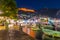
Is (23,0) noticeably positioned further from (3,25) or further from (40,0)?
(3,25)

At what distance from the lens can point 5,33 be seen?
5.53 m

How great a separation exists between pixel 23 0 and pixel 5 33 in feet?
2.99

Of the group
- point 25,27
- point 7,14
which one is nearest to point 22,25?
point 25,27

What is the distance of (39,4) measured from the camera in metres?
5.38

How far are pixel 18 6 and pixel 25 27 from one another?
20.7 inches

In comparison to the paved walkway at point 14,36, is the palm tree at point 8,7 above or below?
above

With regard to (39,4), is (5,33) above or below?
below

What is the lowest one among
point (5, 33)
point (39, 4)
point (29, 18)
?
point (5, 33)

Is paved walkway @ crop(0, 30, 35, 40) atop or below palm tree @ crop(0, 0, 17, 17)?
below

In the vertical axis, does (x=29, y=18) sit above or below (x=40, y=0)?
below

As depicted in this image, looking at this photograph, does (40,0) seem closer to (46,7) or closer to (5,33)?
(46,7)

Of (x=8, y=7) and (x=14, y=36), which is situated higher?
(x=8, y=7)

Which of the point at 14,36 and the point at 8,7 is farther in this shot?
the point at 14,36

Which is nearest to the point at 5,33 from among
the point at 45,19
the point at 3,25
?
the point at 3,25
